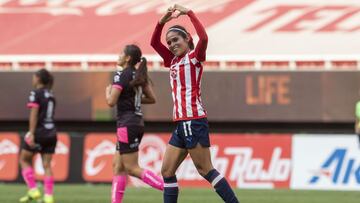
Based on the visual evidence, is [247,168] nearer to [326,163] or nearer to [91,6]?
[326,163]

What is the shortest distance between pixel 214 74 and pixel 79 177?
15.6 feet

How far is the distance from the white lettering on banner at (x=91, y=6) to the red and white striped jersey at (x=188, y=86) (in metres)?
15.4

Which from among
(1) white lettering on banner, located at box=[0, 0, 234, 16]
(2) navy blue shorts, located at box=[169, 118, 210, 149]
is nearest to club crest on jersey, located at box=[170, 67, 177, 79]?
(2) navy blue shorts, located at box=[169, 118, 210, 149]

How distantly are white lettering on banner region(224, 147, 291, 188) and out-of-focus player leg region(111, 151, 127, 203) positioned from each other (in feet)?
27.2

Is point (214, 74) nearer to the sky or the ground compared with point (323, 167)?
nearer to the sky

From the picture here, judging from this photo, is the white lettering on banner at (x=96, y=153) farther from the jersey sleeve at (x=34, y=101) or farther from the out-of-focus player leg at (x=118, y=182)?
the out-of-focus player leg at (x=118, y=182)

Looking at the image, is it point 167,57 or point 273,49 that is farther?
point 273,49

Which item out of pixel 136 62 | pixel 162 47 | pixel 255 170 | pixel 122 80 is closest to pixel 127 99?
pixel 122 80

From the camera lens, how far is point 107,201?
37.2ft

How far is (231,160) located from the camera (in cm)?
1764

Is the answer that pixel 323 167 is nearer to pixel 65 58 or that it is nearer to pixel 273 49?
pixel 273 49

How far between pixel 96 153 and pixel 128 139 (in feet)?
30.0

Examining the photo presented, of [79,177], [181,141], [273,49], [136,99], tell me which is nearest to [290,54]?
[273,49]

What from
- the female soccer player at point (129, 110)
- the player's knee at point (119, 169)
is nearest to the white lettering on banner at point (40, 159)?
the player's knee at point (119, 169)
